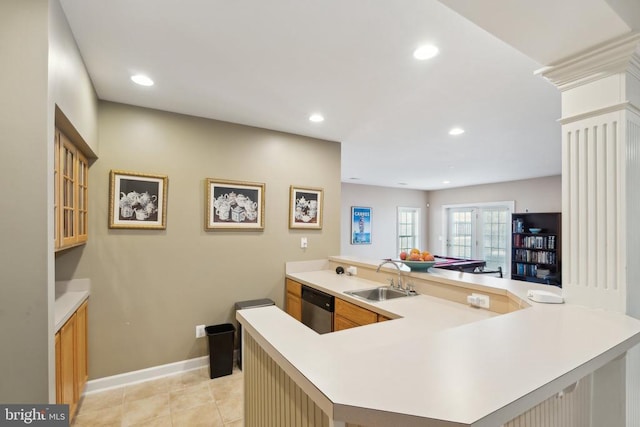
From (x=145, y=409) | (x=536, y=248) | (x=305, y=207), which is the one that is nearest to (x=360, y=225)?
(x=536, y=248)

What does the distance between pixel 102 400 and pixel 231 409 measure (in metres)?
1.10

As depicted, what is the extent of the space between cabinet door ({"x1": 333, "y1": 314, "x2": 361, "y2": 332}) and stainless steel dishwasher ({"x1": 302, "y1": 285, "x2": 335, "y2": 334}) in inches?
2.2

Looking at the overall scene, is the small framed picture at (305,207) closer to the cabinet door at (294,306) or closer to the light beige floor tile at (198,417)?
the cabinet door at (294,306)

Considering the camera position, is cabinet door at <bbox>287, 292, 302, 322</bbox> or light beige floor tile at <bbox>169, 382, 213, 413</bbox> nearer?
light beige floor tile at <bbox>169, 382, 213, 413</bbox>

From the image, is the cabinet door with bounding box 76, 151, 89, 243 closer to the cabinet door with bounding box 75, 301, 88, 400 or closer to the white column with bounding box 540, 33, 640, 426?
the cabinet door with bounding box 75, 301, 88, 400

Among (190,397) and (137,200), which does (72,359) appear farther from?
(137,200)

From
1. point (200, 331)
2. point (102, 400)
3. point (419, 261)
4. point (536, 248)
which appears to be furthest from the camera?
point (536, 248)

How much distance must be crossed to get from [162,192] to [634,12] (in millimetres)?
3260

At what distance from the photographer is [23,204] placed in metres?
1.27

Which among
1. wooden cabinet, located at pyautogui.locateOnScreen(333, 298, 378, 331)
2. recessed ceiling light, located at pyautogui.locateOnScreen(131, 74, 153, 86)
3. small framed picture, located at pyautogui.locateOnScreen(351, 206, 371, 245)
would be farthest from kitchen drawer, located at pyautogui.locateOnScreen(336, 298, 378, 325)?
small framed picture, located at pyautogui.locateOnScreen(351, 206, 371, 245)

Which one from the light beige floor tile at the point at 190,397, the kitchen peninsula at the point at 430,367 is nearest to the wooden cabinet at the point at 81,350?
the light beige floor tile at the point at 190,397

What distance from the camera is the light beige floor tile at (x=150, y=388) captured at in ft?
8.25

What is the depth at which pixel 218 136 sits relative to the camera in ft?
10.3

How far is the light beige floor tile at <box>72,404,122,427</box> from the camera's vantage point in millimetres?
2145
